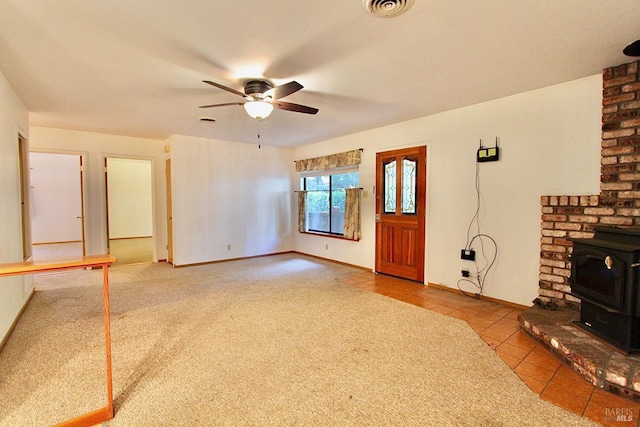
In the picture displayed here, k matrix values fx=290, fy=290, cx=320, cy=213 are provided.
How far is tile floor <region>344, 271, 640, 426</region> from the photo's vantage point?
5.73 feet

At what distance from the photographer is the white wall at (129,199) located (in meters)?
8.77

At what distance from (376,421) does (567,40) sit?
299cm

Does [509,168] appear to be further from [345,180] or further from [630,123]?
[345,180]

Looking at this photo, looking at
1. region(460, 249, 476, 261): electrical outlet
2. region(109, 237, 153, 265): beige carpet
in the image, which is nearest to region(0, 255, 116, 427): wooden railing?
region(460, 249, 476, 261): electrical outlet

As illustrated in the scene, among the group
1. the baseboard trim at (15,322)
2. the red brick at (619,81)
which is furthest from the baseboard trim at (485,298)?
the baseboard trim at (15,322)

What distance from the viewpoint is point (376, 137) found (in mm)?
4957

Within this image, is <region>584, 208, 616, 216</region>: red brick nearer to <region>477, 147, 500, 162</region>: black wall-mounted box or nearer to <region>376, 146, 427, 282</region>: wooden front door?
<region>477, 147, 500, 162</region>: black wall-mounted box

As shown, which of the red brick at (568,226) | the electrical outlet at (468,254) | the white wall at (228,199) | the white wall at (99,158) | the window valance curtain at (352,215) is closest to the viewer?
the red brick at (568,226)

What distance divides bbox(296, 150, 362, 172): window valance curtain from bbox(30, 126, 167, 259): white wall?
289cm

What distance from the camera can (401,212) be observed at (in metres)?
4.63

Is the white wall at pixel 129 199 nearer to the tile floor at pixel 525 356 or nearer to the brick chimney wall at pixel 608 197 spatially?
the tile floor at pixel 525 356

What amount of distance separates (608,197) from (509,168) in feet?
3.05

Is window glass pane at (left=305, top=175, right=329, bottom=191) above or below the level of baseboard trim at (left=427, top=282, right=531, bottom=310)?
above

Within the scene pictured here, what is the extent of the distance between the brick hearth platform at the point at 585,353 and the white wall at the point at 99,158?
6.16 metres
